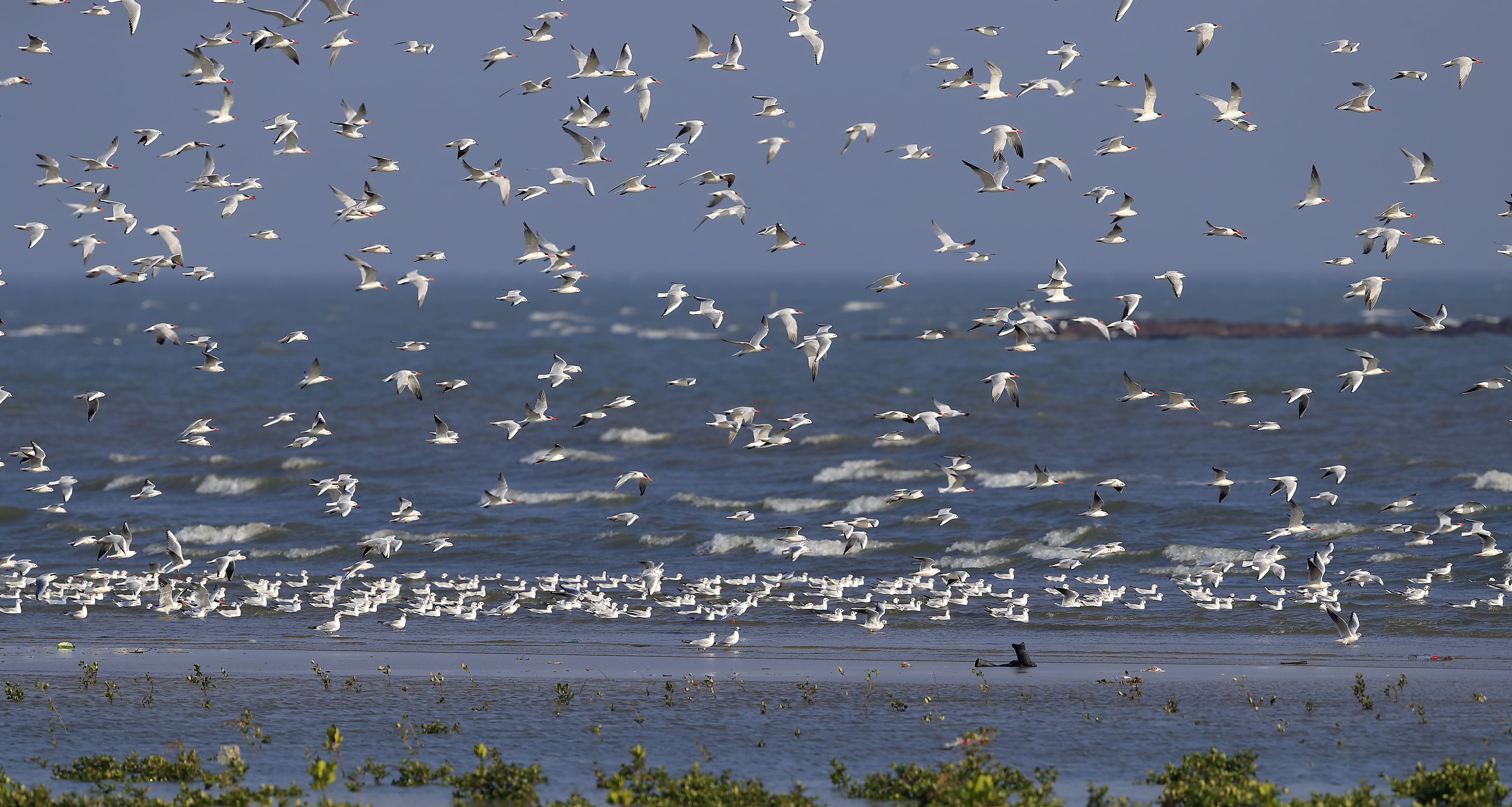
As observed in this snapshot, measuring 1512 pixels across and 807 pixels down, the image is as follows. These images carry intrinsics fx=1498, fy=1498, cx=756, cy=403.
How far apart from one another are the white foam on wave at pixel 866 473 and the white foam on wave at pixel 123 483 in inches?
740

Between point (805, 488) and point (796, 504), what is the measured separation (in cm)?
281

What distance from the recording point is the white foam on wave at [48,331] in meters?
118

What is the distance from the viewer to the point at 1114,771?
14.4 meters

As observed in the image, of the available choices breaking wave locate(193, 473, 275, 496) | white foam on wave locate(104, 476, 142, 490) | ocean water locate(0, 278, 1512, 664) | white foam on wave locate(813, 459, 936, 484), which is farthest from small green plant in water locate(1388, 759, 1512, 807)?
white foam on wave locate(104, 476, 142, 490)

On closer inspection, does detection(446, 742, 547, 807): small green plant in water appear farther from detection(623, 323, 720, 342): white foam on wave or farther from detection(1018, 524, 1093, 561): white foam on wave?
detection(623, 323, 720, 342): white foam on wave

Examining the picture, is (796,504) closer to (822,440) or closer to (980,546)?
(980,546)

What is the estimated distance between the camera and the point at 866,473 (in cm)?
4256

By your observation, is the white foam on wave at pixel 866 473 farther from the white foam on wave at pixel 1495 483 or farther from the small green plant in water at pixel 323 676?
the small green plant in water at pixel 323 676

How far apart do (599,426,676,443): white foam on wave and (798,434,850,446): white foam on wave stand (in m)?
4.70

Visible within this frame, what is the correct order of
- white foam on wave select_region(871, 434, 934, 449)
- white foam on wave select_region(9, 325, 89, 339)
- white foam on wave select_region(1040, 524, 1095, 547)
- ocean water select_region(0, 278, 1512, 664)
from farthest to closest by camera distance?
white foam on wave select_region(9, 325, 89, 339) → white foam on wave select_region(871, 434, 934, 449) → white foam on wave select_region(1040, 524, 1095, 547) → ocean water select_region(0, 278, 1512, 664)

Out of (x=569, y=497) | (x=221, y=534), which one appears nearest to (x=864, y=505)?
(x=569, y=497)

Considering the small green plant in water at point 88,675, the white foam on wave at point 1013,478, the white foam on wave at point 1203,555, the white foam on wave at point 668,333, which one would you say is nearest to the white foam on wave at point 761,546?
the white foam on wave at point 1203,555

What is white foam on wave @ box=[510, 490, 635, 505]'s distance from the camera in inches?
1517

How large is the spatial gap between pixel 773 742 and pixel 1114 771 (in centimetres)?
348
